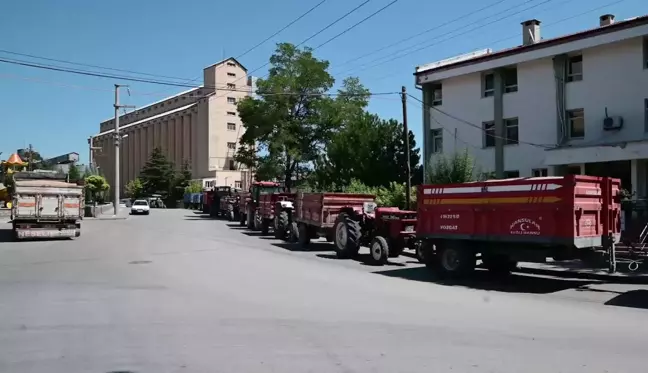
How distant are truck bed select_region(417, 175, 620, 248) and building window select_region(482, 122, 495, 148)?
18.1 metres

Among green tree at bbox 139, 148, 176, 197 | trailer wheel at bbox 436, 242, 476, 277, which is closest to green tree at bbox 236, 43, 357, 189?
trailer wheel at bbox 436, 242, 476, 277

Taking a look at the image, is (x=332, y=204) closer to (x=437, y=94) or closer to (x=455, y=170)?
(x=455, y=170)

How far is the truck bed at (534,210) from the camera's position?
39.2 feet

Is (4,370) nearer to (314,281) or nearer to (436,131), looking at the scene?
(314,281)

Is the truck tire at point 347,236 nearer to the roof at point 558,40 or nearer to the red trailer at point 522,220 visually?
the red trailer at point 522,220

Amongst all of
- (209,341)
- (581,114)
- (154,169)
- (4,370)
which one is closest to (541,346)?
(209,341)

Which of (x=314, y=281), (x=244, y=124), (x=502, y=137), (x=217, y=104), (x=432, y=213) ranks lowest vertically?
(x=314, y=281)

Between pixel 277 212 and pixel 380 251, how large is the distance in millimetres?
11215

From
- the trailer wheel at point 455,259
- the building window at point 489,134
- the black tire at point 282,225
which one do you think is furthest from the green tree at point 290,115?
the trailer wheel at point 455,259

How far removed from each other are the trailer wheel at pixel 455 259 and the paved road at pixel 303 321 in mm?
496

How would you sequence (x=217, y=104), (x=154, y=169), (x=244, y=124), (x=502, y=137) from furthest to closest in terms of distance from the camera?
(x=154, y=169)
(x=217, y=104)
(x=244, y=124)
(x=502, y=137)

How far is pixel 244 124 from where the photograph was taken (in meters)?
48.4

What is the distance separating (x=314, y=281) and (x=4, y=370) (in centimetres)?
795

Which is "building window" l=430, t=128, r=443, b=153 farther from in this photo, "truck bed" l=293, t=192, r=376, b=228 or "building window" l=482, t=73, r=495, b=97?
"truck bed" l=293, t=192, r=376, b=228
